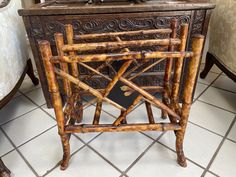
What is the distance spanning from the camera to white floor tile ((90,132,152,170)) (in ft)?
2.60

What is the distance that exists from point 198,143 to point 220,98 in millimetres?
436

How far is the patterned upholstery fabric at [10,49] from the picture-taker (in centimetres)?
80

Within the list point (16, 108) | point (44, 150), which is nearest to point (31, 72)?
point (16, 108)

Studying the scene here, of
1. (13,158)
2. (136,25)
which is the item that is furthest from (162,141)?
(13,158)

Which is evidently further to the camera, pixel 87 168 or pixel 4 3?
pixel 4 3

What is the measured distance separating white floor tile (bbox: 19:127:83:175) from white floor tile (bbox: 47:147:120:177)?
48 millimetres

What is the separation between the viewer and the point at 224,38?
3.43 ft

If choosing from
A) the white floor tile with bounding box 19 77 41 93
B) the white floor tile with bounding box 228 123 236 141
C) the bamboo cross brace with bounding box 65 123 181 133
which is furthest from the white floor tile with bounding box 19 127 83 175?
the white floor tile with bounding box 228 123 236 141

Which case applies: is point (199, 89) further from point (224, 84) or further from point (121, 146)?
point (121, 146)

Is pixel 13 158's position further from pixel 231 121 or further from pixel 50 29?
pixel 231 121

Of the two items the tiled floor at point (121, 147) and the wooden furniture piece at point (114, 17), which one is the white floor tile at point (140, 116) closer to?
the tiled floor at point (121, 147)

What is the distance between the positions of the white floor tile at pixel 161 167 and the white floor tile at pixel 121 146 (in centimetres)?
4

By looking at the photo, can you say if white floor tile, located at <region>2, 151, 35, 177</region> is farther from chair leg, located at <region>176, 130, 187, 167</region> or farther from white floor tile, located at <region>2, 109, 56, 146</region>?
chair leg, located at <region>176, 130, 187, 167</region>

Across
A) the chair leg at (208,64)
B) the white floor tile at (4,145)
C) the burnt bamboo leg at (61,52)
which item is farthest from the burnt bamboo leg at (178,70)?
the white floor tile at (4,145)
